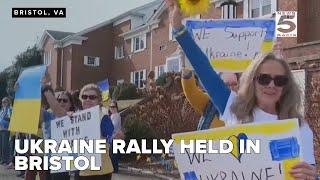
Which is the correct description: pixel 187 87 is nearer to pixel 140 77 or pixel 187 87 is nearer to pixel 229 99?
pixel 229 99

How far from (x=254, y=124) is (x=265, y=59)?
0.40m

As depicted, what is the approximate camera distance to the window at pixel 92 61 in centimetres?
4803

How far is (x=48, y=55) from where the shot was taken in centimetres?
5303

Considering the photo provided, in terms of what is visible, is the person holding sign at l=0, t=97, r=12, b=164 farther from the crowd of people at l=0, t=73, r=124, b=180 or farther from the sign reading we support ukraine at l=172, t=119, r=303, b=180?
the sign reading we support ukraine at l=172, t=119, r=303, b=180

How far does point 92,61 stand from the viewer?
48406 mm

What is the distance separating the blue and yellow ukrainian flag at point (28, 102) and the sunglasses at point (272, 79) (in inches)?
122

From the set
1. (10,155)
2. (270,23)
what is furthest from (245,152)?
(10,155)

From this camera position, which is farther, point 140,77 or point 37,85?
point 140,77

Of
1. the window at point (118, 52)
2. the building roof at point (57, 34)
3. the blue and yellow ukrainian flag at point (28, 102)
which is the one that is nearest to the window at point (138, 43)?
the window at point (118, 52)

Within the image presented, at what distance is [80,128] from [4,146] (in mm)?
9683

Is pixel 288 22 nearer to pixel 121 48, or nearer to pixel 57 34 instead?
pixel 121 48

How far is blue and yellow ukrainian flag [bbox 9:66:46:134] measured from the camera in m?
5.75

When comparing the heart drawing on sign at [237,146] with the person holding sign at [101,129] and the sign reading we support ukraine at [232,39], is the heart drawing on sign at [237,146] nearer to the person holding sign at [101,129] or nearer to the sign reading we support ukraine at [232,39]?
the sign reading we support ukraine at [232,39]

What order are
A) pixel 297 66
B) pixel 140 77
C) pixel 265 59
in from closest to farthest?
pixel 265 59 < pixel 297 66 < pixel 140 77
